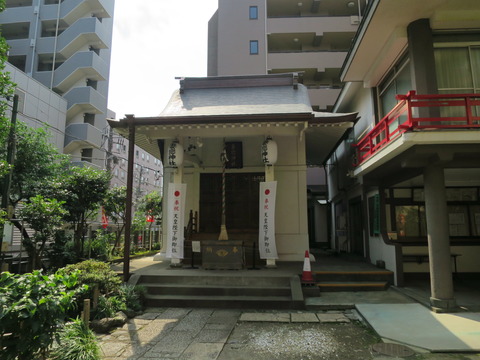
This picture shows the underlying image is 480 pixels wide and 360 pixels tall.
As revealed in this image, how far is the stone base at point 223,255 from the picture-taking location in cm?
984

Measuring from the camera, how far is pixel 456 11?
25.2 feet

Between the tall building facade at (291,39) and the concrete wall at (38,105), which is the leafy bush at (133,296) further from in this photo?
the tall building facade at (291,39)

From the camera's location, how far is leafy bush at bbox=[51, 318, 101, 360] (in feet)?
15.3

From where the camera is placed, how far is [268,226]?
1024cm

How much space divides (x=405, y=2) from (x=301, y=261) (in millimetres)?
8267

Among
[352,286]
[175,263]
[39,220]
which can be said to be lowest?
[352,286]

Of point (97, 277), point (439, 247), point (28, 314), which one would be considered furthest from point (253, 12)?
point (28, 314)

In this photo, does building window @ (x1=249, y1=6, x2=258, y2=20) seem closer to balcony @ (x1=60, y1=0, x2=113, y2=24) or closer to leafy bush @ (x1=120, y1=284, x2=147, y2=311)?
balcony @ (x1=60, y1=0, x2=113, y2=24)

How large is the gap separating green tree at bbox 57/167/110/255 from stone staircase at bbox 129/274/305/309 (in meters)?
4.08

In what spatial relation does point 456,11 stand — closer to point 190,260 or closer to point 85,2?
point 190,260

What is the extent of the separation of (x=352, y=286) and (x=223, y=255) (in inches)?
147

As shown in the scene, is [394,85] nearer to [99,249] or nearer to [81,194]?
[81,194]

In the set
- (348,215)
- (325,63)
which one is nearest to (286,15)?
(325,63)

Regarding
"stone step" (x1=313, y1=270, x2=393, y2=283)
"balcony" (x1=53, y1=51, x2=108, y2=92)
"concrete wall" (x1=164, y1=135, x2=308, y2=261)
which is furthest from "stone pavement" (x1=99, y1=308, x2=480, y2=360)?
"balcony" (x1=53, y1=51, x2=108, y2=92)
